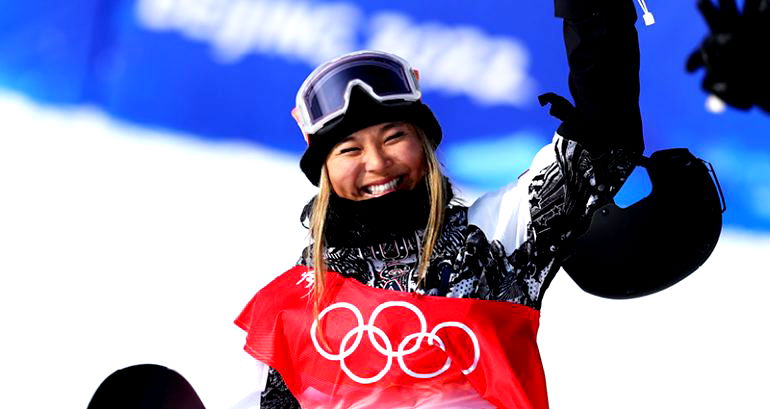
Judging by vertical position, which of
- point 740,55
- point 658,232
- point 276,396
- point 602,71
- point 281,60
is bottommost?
point 276,396

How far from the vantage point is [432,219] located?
1.99 m

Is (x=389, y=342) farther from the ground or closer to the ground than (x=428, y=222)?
closer to the ground

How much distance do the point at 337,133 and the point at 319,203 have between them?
0.51 ft

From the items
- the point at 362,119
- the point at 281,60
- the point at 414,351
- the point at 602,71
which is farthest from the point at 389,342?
the point at 281,60

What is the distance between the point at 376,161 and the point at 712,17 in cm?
100

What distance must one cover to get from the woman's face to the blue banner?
76cm

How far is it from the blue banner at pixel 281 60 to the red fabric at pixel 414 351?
903 mm

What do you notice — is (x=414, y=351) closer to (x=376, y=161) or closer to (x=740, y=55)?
(x=376, y=161)

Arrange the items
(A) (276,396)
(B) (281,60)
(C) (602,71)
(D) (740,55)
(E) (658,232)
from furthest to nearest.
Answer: (B) (281,60), (A) (276,396), (E) (658,232), (C) (602,71), (D) (740,55)

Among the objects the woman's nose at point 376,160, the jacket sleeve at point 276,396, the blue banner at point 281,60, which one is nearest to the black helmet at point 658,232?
the woman's nose at point 376,160

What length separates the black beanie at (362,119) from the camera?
2004mm

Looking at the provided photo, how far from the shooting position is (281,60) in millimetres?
2992

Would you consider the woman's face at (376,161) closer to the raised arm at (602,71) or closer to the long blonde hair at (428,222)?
the long blonde hair at (428,222)

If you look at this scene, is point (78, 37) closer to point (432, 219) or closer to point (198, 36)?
point (198, 36)
